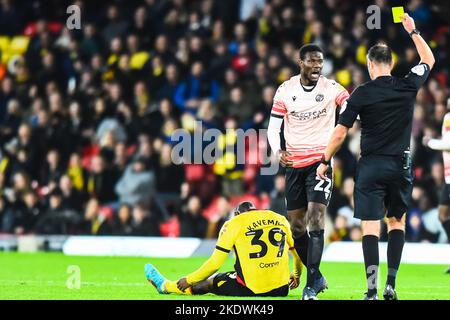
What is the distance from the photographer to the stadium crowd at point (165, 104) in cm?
1719

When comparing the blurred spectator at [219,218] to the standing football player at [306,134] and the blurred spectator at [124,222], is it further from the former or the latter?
the standing football player at [306,134]

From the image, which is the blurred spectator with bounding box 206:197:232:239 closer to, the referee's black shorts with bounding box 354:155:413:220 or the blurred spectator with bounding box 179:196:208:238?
the blurred spectator with bounding box 179:196:208:238

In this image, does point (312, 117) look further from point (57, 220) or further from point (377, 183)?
point (57, 220)

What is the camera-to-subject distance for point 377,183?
9.60 meters

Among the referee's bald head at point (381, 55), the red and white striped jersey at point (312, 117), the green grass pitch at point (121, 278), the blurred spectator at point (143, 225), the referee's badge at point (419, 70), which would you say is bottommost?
the green grass pitch at point (121, 278)

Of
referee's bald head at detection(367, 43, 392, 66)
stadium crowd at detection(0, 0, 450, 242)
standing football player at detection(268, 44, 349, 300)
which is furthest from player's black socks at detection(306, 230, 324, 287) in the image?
stadium crowd at detection(0, 0, 450, 242)

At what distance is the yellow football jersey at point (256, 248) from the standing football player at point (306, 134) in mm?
394

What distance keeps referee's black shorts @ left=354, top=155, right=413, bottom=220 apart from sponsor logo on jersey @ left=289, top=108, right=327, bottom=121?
3.33ft

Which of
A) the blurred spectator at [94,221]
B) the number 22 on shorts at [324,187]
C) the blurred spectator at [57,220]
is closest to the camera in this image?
the number 22 on shorts at [324,187]

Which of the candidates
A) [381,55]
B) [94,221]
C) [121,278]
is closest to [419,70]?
[381,55]

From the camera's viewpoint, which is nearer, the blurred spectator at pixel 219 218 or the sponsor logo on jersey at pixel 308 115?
the sponsor logo on jersey at pixel 308 115

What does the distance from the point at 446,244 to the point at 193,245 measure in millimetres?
3682

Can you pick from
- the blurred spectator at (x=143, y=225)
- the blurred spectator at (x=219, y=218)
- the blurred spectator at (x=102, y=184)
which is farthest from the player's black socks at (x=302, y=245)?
the blurred spectator at (x=102, y=184)

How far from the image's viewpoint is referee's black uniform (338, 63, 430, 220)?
375 inches
